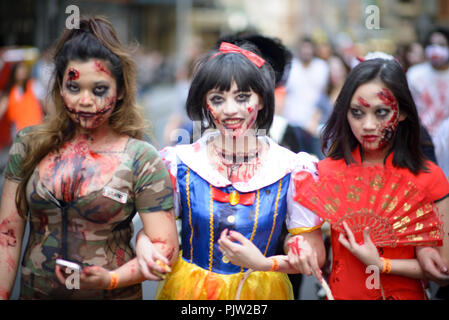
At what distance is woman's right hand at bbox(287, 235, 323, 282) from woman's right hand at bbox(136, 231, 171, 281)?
56 cm

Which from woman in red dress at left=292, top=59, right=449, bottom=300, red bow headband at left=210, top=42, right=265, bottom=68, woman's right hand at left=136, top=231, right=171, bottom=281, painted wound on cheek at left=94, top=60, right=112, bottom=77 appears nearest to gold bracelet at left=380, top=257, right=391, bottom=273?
woman in red dress at left=292, top=59, right=449, bottom=300

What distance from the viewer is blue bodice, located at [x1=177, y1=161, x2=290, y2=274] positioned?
2.59 m

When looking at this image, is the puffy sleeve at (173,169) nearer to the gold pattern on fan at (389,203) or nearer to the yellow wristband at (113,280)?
the yellow wristband at (113,280)

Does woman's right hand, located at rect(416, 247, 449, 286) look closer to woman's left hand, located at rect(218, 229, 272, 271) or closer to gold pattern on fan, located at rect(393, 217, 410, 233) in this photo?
gold pattern on fan, located at rect(393, 217, 410, 233)

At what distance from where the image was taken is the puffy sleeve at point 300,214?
2.56m

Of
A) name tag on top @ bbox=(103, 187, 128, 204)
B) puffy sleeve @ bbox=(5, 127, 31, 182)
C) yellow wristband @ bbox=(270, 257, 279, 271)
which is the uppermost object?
puffy sleeve @ bbox=(5, 127, 31, 182)

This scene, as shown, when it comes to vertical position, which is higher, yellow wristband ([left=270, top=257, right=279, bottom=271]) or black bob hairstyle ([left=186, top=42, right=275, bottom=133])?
black bob hairstyle ([left=186, top=42, right=275, bottom=133])

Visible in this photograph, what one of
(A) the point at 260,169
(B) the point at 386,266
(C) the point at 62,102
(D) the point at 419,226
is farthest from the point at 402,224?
(C) the point at 62,102

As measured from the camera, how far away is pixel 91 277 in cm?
226

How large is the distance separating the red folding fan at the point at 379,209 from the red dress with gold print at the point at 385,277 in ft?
0.38

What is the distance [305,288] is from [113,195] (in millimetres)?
3037

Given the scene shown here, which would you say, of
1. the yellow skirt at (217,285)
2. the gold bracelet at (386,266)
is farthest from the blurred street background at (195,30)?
the gold bracelet at (386,266)

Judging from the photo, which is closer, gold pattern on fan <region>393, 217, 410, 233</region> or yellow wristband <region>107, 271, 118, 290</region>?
yellow wristband <region>107, 271, 118, 290</region>
